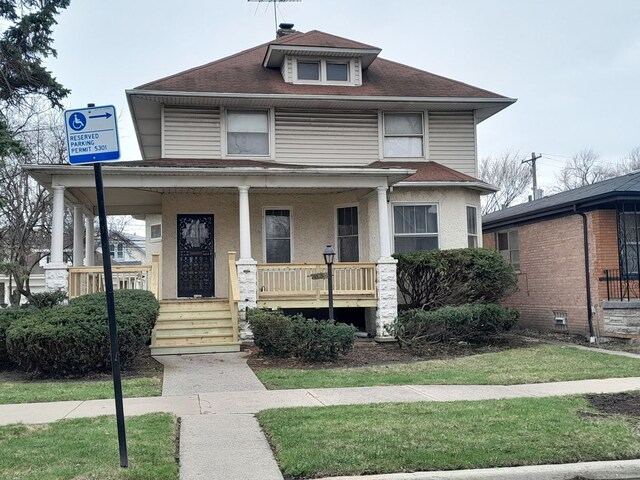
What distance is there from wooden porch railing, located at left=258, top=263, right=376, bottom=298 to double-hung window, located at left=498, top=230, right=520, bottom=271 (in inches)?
231

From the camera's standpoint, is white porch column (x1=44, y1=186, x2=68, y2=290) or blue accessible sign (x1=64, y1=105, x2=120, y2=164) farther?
white porch column (x1=44, y1=186, x2=68, y2=290)

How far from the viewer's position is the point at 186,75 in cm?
1708

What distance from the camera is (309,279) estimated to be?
14.8m

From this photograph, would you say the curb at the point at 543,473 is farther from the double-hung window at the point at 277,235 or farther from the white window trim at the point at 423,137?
the white window trim at the point at 423,137

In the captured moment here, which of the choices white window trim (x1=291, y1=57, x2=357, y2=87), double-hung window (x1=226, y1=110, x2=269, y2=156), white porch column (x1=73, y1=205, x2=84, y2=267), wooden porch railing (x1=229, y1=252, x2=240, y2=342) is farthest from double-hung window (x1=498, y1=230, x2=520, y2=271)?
white porch column (x1=73, y1=205, x2=84, y2=267)

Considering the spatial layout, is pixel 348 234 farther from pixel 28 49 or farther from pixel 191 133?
pixel 28 49

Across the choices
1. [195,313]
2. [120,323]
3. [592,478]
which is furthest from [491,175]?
[592,478]

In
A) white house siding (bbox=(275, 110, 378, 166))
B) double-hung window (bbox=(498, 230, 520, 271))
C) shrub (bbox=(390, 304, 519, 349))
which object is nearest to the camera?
shrub (bbox=(390, 304, 519, 349))

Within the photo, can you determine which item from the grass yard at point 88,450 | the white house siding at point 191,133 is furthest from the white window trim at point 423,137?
the grass yard at point 88,450

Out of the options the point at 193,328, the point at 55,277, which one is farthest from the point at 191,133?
the point at 193,328

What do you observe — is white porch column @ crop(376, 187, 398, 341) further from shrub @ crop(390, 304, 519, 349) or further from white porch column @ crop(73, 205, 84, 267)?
white porch column @ crop(73, 205, 84, 267)

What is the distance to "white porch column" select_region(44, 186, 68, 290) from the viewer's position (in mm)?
13320

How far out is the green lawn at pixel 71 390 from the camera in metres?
8.25

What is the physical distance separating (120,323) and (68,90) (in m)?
10.5
